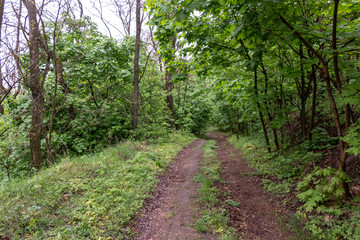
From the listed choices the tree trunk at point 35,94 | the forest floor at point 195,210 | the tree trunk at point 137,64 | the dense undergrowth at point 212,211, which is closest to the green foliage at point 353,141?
the forest floor at point 195,210

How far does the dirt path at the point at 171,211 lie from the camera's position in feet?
11.9

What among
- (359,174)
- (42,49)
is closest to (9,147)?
(42,49)

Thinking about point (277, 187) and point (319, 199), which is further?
point (277, 187)

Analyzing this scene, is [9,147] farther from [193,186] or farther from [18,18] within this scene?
[193,186]

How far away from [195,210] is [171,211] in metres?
0.57

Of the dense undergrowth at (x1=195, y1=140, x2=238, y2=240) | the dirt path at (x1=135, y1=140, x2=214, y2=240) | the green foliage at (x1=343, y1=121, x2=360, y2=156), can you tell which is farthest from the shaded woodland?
the dirt path at (x1=135, y1=140, x2=214, y2=240)

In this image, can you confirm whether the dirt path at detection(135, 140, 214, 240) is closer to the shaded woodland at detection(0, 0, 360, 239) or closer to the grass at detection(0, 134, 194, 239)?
the grass at detection(0, 134, 194, 239)

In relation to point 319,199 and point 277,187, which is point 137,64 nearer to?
point 277,187

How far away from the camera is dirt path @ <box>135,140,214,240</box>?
3.64 metres

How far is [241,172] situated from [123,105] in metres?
7.24

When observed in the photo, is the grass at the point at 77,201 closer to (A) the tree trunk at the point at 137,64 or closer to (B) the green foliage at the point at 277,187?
(B) the green foliage at the point at 277,187

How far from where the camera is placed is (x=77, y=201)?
4.07 meters

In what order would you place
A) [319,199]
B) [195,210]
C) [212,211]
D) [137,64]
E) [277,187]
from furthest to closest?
[137,64]
[277,187]
[195,210]
[212,211]
[319,199]

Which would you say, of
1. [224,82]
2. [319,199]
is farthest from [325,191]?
[224,82]
